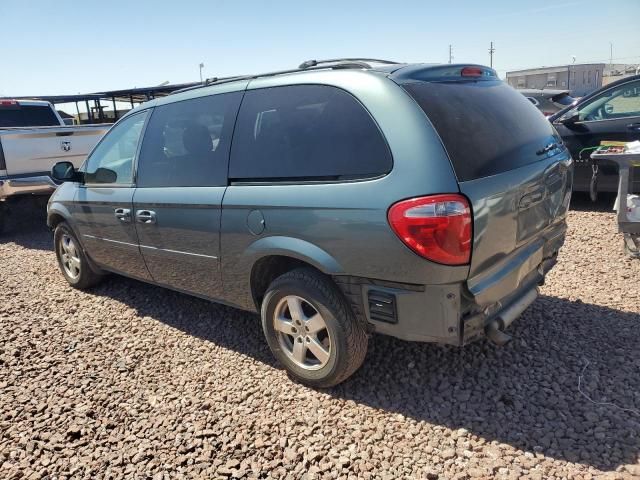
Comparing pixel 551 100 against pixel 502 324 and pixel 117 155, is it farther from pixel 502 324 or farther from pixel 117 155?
pixel 117 155

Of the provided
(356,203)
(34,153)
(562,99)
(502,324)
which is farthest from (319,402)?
(562,99)

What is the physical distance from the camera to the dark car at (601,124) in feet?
19.8

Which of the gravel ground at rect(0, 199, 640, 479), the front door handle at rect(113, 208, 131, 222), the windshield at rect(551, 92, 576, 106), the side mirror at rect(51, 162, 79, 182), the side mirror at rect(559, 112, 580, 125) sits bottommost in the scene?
the gravel ground at rect(0, 199, 640, 479)

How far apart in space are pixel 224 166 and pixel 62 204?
253 centimetres

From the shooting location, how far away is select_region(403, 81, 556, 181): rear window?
7.79ft

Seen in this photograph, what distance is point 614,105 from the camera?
6.20 metres

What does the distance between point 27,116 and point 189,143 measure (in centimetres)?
736

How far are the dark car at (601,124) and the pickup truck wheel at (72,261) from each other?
5985 mm

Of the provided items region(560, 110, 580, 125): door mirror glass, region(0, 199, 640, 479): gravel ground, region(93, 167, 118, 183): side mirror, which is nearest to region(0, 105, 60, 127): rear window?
region(93, 167, 118, 183): side mirror

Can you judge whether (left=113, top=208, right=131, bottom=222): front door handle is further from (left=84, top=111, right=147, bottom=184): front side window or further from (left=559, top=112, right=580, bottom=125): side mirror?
(left=559, top=112, right=580, bottom=125): side mirror

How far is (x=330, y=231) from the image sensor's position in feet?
8.31

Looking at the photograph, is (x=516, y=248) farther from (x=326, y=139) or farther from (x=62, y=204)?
(x=62, y=204)

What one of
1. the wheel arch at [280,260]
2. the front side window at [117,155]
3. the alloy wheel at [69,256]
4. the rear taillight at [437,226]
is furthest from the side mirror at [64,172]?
the rear taillight at [437,226]

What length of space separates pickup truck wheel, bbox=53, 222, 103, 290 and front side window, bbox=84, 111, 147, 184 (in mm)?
773
